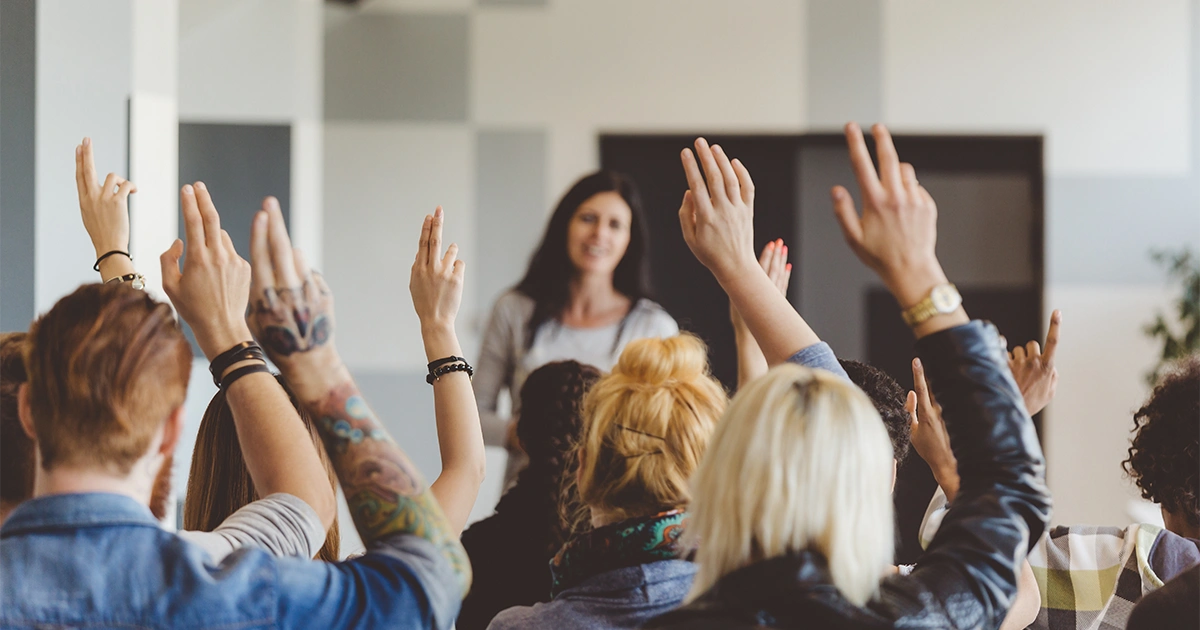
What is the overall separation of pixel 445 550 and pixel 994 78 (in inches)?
152

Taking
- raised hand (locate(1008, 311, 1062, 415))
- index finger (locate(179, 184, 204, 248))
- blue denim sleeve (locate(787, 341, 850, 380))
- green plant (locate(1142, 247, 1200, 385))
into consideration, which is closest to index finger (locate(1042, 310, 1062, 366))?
raised hand (locate(1008, 311, 1062, 415))

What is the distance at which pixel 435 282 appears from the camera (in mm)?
1416

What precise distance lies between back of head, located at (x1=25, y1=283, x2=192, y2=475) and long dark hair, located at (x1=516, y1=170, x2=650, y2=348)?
6.88 feet

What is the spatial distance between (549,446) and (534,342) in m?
1.14

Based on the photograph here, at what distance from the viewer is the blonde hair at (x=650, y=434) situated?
1.16m

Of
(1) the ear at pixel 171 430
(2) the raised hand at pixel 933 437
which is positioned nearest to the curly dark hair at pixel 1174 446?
(2) the raised hand at pixel 933 437

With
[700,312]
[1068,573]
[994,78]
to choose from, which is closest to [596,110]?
[700,312]

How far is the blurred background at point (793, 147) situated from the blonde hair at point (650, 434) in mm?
2881

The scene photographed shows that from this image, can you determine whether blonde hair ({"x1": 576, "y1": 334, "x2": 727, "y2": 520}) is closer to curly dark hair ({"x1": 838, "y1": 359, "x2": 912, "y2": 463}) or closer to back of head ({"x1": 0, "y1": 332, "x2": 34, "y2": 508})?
curly dark hair ({"x1": 838, "y1": 359, "x2": 912, "y2": 463})

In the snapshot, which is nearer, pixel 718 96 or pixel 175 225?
pixel 175 225

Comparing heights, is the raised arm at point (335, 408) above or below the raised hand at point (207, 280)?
below

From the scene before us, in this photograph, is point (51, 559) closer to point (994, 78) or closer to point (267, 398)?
point (267, 398)

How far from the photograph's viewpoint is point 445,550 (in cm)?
82

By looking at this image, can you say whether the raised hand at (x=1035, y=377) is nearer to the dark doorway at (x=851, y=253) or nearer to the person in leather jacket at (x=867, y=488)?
the person in leather jacket at (x=867, y=488)
